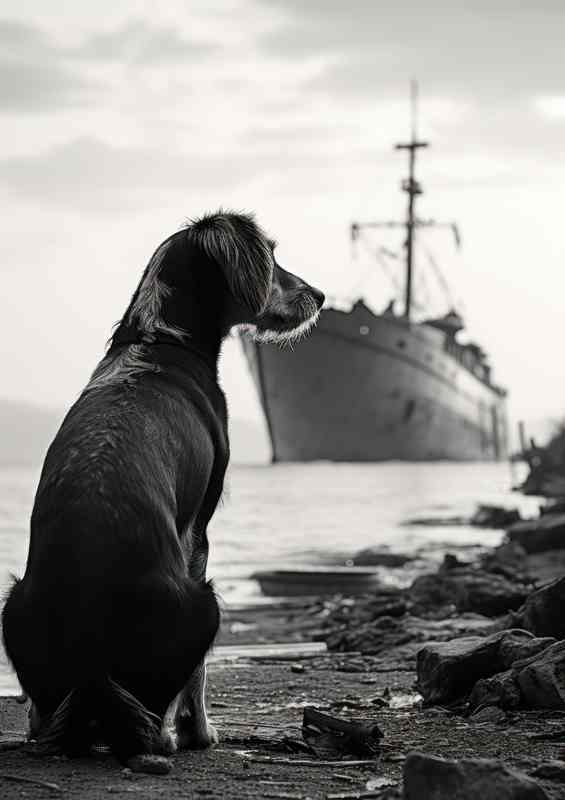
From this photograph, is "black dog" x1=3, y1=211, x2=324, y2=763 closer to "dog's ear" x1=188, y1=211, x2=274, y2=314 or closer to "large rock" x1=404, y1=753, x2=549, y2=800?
"dog's ear" x1=188, y1=211, x2=274, y2=314

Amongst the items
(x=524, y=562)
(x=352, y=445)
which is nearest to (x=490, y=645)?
(x=524, y=562)

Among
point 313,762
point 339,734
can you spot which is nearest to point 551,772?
point 313,762

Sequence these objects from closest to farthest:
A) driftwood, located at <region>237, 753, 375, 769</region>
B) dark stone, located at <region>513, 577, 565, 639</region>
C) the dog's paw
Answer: driftwood, located at <region>237, 753, 375, 769</region>
the dog's paw
dark stone, located at <region>513, 577, 565, 639</region>

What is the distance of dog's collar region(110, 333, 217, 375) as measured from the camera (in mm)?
5523

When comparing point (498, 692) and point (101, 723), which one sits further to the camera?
point (498, 692)

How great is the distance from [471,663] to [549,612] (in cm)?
97

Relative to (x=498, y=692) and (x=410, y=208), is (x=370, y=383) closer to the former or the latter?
(x=410, y=208)

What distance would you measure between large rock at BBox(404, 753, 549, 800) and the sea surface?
2.23m

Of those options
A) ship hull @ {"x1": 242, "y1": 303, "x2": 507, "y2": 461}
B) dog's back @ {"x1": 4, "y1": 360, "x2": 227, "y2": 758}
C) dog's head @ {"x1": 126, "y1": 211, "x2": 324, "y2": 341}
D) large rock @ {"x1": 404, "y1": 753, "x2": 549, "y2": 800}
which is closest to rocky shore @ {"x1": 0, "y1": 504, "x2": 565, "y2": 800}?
large rock @ {"x1": 404, "y1": 753, "x2": 549, "y2": 800}

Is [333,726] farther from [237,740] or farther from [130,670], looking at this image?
[130,670]

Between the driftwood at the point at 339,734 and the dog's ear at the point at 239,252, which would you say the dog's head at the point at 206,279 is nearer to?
the dog's ear at the point at 239,252

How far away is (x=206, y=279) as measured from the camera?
18.7ft

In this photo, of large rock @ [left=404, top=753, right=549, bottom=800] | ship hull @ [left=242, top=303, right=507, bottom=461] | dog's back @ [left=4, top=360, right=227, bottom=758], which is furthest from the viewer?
ship hull @ [left=242, top=303, right=507, bottom=461]

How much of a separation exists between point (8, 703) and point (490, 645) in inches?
104
